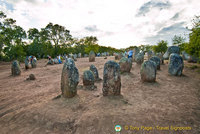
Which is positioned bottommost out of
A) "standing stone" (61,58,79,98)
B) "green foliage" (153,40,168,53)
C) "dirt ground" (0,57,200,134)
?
"dirt ground" (0,57,200,134)

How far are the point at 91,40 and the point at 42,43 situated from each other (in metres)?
22.6

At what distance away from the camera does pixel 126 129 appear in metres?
2.87

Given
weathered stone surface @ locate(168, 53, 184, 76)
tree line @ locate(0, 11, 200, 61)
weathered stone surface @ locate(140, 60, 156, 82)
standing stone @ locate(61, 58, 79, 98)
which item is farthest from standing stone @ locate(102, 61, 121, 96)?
tree line @ locate(0, 11, 200, 61)

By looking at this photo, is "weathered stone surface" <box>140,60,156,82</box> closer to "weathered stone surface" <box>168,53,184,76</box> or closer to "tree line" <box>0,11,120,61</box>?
"weathered stone surface" <box>168,53,184,76</box>

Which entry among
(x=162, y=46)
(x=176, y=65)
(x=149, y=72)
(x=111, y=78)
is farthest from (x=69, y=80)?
(x=162, y=46)

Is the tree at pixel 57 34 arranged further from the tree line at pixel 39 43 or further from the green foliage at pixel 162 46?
the green foliage at pixel 162 46

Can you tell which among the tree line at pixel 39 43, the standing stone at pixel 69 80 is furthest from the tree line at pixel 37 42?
the standing stone at pixel 69 80

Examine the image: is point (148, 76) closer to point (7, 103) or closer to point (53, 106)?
point (53, 106)

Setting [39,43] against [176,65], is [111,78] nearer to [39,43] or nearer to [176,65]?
[176,65]

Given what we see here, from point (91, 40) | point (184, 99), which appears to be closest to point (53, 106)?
point (184, 99)

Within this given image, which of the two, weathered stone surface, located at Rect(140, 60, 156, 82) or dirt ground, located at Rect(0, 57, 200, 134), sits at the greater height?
weathered stone surface, located at Rect(140, 60, 156, 82)

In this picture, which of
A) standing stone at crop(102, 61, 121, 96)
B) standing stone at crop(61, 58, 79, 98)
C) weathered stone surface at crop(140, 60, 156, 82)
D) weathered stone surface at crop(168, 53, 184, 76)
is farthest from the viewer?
weathered stone surface at crop(168, 53, 184, 76)

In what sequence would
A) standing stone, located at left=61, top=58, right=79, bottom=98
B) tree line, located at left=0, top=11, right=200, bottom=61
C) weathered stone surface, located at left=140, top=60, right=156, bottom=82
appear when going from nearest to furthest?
standing stone, located at left=61, top=58, right=79, bottom=98 → weathered stone surface, located at left=140, top=60, right=156, bottom=82 → tree line, located at left=0, top=11, right=200, bottom=61

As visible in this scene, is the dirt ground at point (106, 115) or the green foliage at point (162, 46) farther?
the green foliage at point (162, 46)
